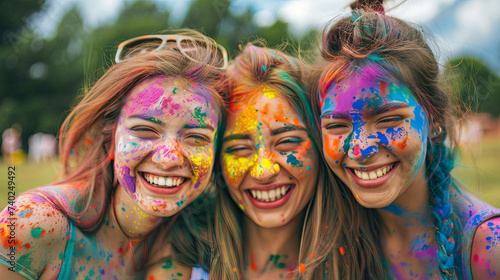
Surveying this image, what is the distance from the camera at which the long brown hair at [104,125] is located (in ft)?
8.47

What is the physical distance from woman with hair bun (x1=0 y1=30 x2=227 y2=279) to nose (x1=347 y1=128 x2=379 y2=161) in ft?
Result: 2.92

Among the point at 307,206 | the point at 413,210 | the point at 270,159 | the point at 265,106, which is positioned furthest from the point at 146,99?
Answer: the point at 413,210

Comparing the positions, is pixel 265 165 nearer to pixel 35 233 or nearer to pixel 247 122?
pixel 247 122

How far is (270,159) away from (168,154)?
0.66 metres

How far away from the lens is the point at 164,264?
107 inches

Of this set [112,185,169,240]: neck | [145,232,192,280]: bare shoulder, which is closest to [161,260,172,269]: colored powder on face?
[145,232,192,280]: bare shoulder

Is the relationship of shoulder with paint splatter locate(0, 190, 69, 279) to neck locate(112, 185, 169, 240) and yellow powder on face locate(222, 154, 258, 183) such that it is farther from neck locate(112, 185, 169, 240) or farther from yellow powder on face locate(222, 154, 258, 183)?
yellow powder on face locate(222, 154, 258, 183)

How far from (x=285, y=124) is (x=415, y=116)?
795mm

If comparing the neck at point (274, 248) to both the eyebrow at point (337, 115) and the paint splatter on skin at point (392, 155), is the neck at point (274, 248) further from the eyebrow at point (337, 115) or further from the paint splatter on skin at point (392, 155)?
the eyebrow at point (337, 115)

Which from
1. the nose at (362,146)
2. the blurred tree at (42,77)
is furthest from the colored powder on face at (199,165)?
the blurred tree at (42,77)

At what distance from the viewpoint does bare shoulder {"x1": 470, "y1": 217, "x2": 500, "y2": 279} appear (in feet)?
7.34

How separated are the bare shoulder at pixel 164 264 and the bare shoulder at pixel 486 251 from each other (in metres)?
1.80

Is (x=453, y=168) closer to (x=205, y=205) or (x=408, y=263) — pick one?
(x=408, y=263)

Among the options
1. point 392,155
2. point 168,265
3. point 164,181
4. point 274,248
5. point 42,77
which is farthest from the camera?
point 42,77
